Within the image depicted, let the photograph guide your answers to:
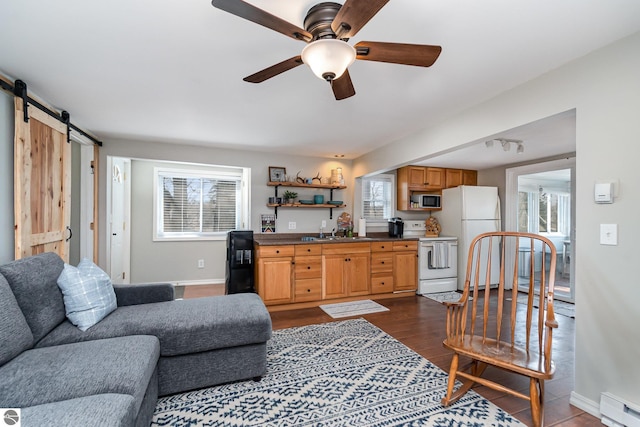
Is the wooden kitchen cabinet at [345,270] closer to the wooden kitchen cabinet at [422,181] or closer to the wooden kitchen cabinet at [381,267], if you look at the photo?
the wooden kitchen cabinet at [381,267]

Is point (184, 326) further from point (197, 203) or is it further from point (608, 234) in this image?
point (197, 203)

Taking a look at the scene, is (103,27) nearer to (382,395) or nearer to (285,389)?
(285,389)

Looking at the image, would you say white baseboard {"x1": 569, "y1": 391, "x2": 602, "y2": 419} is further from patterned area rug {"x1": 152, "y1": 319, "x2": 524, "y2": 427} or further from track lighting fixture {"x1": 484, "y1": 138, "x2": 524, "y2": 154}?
track lighting fixture {"x1": 484, "y1": 138, "x2": 524, "y2": 154}

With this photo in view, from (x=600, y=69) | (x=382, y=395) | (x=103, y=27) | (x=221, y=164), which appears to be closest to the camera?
(x=103, y=27)

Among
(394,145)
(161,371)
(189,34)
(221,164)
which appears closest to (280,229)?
(221,164)

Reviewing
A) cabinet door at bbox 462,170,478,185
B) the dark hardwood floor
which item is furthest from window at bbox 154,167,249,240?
cabinet door at bbox 462,170,478,185

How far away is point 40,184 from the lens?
2510 millimetres

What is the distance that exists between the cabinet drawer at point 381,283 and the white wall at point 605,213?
2544 mm

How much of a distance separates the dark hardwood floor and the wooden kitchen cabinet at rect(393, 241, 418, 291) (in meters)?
0.20

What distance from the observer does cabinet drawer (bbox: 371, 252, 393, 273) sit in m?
4.30

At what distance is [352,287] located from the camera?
4156 millimetres

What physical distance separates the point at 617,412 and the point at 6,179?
4.39 meters

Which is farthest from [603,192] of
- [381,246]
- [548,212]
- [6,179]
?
[6,179]

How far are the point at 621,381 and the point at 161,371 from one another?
281cm
